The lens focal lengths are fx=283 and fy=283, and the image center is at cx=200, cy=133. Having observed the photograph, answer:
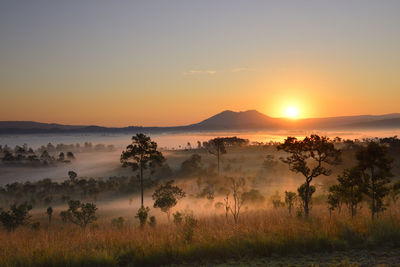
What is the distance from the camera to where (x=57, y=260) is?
8.60 m

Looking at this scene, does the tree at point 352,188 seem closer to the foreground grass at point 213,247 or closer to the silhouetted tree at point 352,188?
the silhouetted tree at point 352,188

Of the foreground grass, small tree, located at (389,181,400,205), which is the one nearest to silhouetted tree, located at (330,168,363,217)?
small tree, located at (389,181,400,205)

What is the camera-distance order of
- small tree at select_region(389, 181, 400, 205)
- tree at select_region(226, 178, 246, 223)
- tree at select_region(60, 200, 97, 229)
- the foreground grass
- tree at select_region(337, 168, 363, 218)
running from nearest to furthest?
1. the foreground grass
2. tree at select_region(337, 168, 363, 218)
3. tree at select_region(226, 178, 246, 223)
4. small tree at select_region(389, 181, 400, 205)
5. tree at select_region(60, 200, 97, 229)

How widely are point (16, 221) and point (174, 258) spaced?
1169 inches

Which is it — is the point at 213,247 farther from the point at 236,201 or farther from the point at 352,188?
the point at 236,201

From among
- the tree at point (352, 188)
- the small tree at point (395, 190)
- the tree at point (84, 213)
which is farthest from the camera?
the tree at point (84, 213)

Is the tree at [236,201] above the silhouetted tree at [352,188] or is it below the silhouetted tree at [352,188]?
below

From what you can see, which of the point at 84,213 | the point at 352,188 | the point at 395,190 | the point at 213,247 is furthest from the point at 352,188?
the point at 84,213

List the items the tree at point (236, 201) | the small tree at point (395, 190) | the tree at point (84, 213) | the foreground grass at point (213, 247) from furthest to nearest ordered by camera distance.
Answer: the tree at point (84, 213), the small tree at point (395, 190), the tree at point (236, 201), the foreground grass at point (213, 247)

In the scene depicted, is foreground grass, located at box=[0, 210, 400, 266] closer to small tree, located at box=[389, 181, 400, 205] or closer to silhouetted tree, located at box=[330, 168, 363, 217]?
silhouetted tree, located at box=[330, 168, 363, 217]

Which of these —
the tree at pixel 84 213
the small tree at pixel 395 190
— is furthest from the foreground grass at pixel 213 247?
the tree at pixel 84 213

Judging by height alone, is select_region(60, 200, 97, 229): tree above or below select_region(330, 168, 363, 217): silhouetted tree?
below

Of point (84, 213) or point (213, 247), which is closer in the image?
point (213, 247)

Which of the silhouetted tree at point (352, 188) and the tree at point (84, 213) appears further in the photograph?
the tree at point (84, 213)
